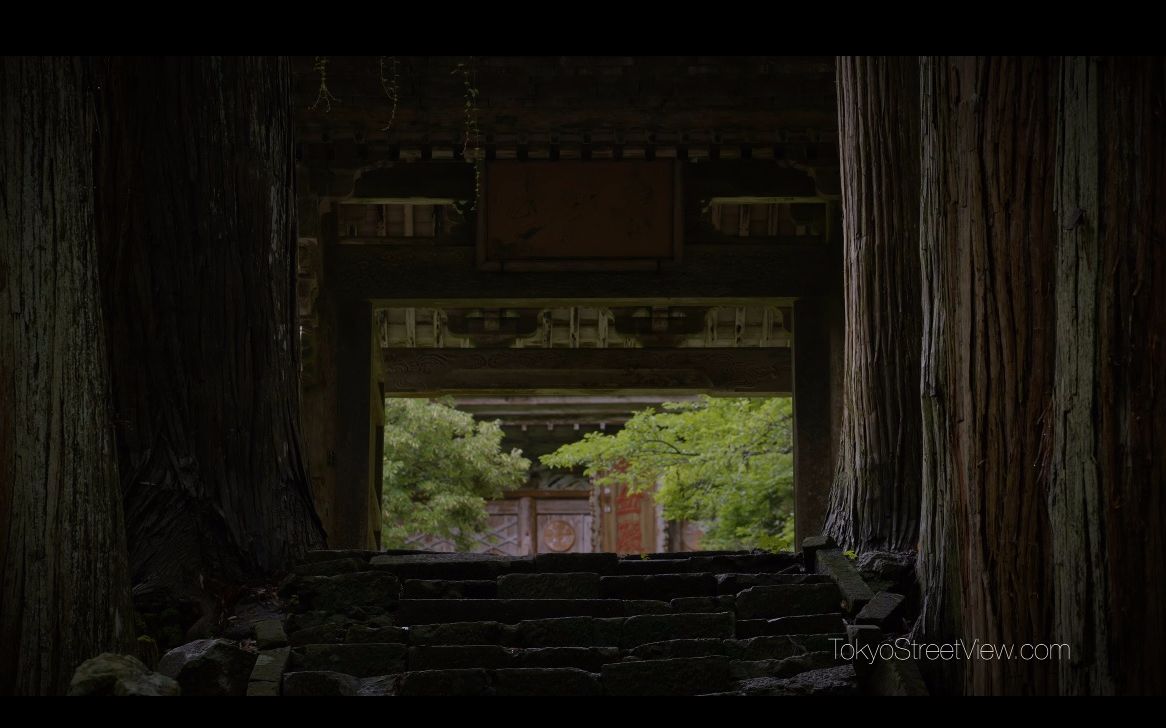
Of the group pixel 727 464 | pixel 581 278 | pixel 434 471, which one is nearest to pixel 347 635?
pixel 581 278

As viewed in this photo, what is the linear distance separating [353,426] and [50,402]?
231 inches

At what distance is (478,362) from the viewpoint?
13797mm

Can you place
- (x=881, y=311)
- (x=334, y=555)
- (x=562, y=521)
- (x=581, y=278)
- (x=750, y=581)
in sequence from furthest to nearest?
(x=562, y=521) < (x=581, y=278) < (x=881, y=311) < (x=334, y=555) < (x=750, y=581)

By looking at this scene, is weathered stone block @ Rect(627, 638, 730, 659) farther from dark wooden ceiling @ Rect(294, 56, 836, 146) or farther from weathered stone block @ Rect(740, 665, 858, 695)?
dark wooden ceiling @ Rect(294, 56, 836, 146)

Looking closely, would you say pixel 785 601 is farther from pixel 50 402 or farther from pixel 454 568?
pixel 50 402

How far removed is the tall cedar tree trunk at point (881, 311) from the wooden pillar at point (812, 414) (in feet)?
11.6

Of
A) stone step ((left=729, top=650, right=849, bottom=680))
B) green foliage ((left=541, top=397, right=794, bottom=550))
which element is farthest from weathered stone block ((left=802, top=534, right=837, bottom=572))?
green foliage ((left=541, top=397, right=794, bottom=550))

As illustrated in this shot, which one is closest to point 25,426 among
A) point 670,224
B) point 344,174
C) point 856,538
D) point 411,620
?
point 411,620

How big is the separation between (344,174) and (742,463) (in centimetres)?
488

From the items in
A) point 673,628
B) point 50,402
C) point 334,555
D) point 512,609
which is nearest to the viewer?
point 50,402

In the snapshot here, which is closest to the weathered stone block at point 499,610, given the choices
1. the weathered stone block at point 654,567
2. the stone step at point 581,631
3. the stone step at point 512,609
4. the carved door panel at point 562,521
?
the stone step at point 512,609

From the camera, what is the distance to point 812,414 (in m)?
10.5

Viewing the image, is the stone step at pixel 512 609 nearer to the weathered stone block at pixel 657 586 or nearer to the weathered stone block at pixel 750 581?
the weathered stone block at pixel 657 586

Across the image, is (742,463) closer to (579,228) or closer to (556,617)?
(579,228)
